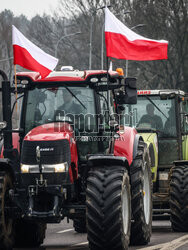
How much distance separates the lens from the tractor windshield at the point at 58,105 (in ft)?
35.5

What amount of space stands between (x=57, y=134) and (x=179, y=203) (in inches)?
177

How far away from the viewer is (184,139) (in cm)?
1641

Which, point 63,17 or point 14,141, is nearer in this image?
point 14,141

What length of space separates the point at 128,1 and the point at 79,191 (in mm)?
33443

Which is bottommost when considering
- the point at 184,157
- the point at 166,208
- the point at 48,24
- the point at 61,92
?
the point at 166,208

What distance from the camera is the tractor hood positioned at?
33.3 feet

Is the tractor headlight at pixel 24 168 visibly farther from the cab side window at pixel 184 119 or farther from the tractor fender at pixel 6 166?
the cab side window at pixel 184 119

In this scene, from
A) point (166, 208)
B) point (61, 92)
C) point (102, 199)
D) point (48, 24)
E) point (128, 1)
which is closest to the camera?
point (102, 199)

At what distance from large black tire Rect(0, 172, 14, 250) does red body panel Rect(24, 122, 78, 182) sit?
64cm

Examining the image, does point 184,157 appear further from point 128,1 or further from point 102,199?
point 128,1

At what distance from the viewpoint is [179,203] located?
45.9ft

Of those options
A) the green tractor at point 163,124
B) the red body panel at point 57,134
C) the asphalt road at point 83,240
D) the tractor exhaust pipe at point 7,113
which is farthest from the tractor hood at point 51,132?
the green tractor at point 163,124

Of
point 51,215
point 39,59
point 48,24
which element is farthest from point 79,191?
point 48,24

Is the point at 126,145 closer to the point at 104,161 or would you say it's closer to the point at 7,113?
the point at 104,161
